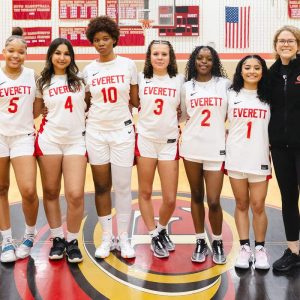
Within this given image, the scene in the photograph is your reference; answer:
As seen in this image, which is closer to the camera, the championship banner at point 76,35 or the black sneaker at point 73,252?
the black sneaker at point 73,252

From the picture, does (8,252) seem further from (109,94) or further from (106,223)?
(109,94)

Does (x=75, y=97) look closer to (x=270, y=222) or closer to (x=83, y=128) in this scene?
(x=83, y=128)

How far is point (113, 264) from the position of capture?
2.88 m

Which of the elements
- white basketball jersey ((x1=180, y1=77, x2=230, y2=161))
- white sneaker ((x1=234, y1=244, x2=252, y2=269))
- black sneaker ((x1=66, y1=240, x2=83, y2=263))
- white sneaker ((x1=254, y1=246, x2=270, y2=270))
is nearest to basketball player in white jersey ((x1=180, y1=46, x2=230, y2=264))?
white basketball jersey ((x1=180, y1=77, x2=230, y2=161))

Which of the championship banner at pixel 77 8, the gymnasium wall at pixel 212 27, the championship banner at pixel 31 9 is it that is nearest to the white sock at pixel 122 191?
the gymnasium wall at pixel 212 27

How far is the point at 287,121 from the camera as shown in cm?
262

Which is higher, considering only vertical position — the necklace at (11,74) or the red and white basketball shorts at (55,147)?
the necklace at (11,74)

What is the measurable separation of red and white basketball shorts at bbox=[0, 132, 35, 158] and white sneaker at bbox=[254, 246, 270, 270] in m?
1.71

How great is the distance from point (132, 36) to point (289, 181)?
7059mm

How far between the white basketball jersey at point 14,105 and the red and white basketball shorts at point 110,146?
449 mm

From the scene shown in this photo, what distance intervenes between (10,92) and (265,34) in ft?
24.9

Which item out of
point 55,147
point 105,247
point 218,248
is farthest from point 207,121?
point 105,247

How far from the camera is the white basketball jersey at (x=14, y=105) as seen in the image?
109 inches

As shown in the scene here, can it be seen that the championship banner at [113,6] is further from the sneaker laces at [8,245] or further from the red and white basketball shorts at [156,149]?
the sneaker laces at [8,245]
